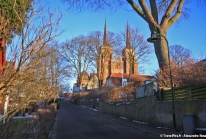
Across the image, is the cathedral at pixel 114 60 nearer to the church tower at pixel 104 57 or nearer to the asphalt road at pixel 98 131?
the church tower at pixel 104 57

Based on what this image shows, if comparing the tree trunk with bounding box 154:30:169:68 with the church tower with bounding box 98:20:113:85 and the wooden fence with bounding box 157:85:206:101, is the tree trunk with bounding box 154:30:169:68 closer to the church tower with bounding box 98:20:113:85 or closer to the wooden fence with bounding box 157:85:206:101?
the wooden fence with bounding box 157:85:206:101

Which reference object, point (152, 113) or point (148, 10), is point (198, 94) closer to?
point (152, 113)

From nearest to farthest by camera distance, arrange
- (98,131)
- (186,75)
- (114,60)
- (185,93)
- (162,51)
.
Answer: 1. (185,93)
2. (98,131)
3. (186,75)
4. (162,51)
5. (114,60)

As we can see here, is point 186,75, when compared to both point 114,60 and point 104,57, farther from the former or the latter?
point 104,57

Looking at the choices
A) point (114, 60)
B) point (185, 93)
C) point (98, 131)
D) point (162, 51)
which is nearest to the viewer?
point (185, 93)

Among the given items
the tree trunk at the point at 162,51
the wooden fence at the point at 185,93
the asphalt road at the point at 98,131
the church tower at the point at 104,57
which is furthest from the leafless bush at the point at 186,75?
the church tower at the point at 104,57

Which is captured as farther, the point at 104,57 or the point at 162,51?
the point at 104,57

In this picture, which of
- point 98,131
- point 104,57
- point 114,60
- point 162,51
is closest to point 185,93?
point 162,51

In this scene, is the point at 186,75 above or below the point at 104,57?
below

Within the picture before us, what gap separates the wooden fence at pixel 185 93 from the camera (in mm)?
11266

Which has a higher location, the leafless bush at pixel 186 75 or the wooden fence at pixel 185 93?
the leafless bush at pixel 186 75

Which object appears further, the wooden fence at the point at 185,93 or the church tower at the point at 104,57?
the church tower at the point at 104,57

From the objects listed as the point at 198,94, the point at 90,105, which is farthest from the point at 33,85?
the point at 90,105

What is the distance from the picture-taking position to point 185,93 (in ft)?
42.0
